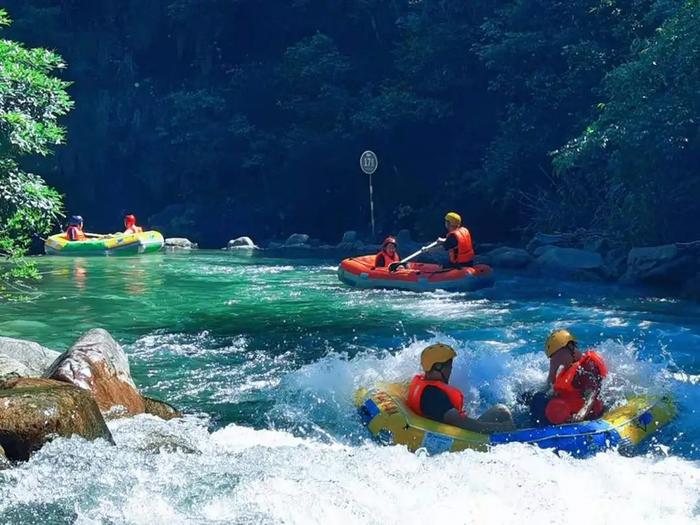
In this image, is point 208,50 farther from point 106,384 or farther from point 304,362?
point 106,384

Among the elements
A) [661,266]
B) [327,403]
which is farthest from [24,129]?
[661,266]

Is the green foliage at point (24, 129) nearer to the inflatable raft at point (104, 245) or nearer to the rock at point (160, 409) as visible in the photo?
the rock at point (160, 409)

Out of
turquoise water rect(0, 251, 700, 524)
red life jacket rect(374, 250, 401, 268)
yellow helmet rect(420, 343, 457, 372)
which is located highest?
red life jacket rect(374, 250, 401, 268)

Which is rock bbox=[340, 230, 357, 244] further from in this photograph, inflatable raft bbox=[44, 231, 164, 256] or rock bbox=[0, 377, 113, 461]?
rock bbox=[0, 377, 113, 461]

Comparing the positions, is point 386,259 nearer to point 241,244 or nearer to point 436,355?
point 436,355

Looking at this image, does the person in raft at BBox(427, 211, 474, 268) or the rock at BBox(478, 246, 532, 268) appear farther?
the rock at BBox(478, 246, 532, 268)

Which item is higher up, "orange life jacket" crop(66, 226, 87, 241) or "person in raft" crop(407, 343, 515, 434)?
"orange life jacket" crop(66, 226, 87, 241)

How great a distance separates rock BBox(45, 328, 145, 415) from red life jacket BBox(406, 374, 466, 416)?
2.33m

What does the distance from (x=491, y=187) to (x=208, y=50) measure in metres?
13.5

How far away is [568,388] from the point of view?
20.4 feet

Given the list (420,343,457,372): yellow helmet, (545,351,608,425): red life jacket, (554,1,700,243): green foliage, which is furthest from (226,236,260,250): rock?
(545,351,608,425): red life jacket

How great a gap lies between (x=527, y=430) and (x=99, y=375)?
3.54 meters

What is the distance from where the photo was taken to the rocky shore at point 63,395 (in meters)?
5.33

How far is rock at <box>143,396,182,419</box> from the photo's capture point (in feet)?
22.8
